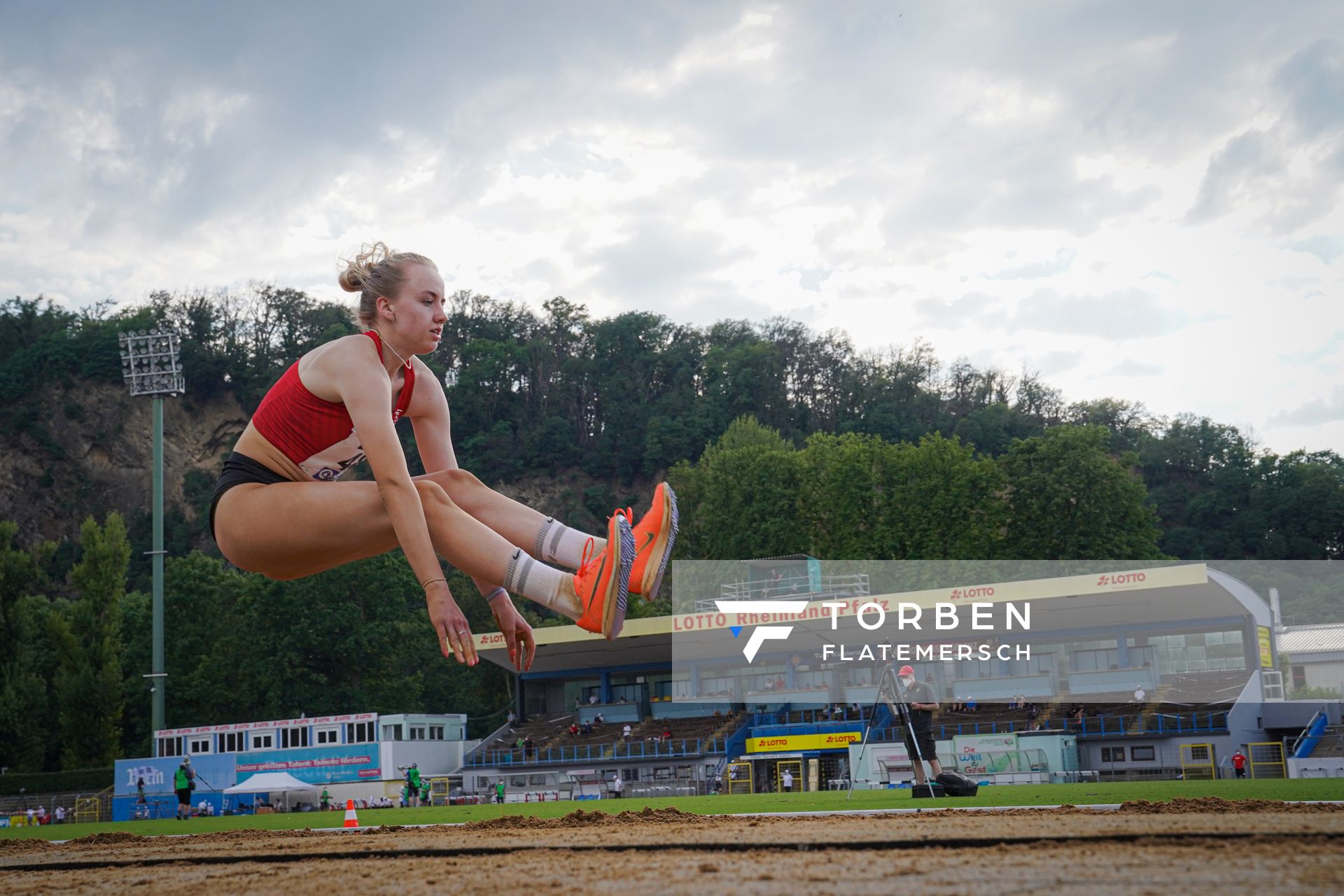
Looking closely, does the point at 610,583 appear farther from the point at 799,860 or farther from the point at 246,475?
the point at 246,475

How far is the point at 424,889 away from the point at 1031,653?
33999mm

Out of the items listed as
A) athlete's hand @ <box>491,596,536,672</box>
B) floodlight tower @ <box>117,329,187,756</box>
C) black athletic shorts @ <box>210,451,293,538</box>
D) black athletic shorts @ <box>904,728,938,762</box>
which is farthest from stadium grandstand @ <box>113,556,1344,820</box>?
black athletic shorts @ <box>210,451,293,538</box>

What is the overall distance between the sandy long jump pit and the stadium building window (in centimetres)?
3425

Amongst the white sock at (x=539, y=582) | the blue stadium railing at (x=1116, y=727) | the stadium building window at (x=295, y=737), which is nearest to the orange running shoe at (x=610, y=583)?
the white sock at (x=539, y=582)

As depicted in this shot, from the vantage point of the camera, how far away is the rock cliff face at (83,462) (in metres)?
83.2

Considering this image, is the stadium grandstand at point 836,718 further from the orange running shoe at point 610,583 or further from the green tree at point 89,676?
the orange running shoe at point 610,583

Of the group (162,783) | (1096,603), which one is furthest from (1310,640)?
(162,783)

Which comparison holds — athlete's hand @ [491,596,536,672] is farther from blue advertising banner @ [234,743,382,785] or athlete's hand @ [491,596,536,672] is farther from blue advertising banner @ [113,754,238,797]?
blue advertising banner @ [113,754,238,797]

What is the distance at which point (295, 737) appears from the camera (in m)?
39.9

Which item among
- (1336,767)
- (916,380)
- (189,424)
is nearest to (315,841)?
(1336,767)

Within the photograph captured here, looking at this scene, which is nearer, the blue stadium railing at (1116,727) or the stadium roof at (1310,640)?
the blue stadium railing at (1116,727)

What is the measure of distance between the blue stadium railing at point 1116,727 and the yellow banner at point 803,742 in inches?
60.0

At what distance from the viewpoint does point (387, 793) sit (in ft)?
121

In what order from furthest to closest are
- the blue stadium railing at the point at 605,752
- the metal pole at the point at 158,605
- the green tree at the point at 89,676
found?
the green tree at the point at 89,676, the metal pole at the point at 158,605, the blue stadium railing at the point at 605,752
